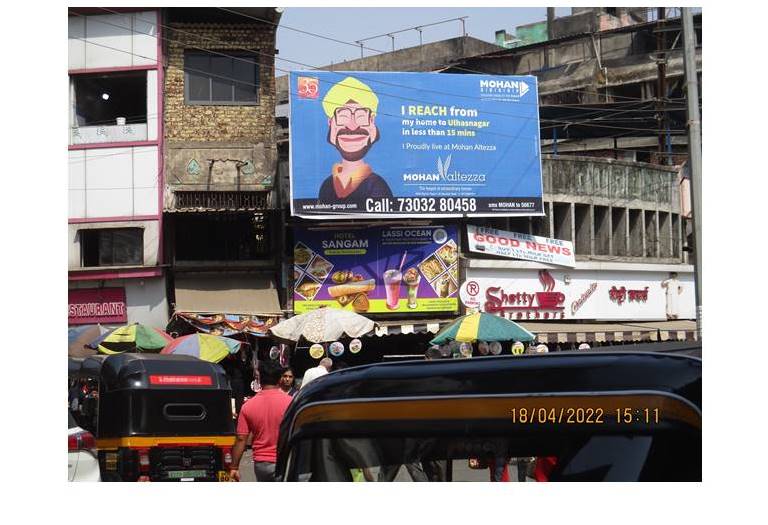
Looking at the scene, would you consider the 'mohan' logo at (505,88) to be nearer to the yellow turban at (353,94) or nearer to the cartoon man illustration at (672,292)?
the yellow turban at (353,94)

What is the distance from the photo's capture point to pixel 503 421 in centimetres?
480

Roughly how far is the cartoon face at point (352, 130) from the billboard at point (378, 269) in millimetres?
1787

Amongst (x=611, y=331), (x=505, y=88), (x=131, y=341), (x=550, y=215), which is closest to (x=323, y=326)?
(x=131, y=341)

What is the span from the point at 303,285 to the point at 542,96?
16369mm

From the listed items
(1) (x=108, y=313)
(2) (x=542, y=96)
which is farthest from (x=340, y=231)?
(2) (x=542, y=96)

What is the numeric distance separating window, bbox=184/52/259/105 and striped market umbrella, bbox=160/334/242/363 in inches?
305

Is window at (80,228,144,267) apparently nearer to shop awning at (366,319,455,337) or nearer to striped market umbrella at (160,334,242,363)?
shop awning at (366,319,455,337)

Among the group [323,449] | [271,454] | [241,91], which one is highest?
[241,91]

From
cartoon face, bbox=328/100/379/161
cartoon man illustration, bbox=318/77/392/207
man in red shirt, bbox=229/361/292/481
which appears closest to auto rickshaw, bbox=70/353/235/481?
man in red shirt, bbox=229/361/292/481

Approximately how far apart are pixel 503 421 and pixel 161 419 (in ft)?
23.8

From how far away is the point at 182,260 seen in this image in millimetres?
24453

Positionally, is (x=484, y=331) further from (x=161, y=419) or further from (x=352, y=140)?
(x=161, y=419)

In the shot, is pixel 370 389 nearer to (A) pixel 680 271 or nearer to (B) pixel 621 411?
(B) pixel 621 411

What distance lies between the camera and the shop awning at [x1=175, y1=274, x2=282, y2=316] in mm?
23688
